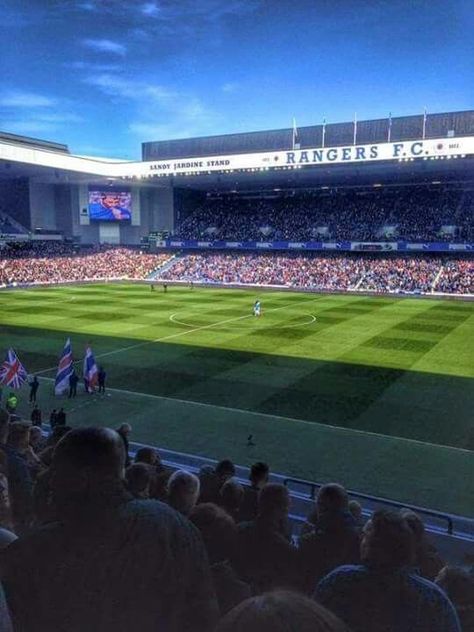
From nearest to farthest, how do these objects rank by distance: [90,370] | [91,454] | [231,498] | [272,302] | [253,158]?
1. [91,454]
2. [231,498]
3. [90,370]
4. [272,302]
5. [253,158]

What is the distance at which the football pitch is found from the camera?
13.8m

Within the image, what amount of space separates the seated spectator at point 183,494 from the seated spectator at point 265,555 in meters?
0.50

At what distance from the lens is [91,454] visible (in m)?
2.50

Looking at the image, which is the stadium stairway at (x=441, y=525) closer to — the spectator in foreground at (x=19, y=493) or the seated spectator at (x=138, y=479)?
the seated spectator at (x=138, y=479)

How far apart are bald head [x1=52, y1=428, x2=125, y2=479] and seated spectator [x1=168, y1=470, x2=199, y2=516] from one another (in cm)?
232

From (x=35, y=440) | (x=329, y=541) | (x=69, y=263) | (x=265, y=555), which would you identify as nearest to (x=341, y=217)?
(x=69, y=263)

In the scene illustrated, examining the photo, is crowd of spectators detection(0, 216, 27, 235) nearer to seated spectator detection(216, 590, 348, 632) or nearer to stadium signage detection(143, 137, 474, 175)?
stadium signage detection(143, 137, 474, 175)

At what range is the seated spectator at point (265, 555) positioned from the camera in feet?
14.8

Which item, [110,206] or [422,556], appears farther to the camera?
[110,206]

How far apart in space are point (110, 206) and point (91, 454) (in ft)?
268

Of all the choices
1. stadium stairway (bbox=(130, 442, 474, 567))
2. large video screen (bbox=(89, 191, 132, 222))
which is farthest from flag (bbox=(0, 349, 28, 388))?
large video screen (bbox=(89, 191, 132, 222))

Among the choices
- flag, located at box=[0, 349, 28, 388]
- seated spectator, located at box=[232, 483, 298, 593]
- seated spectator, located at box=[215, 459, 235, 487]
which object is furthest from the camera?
flag, located at box=[0, 349, 28, 388]

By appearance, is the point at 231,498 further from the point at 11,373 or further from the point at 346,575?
the point at 11,373

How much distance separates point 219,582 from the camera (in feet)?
11.9
